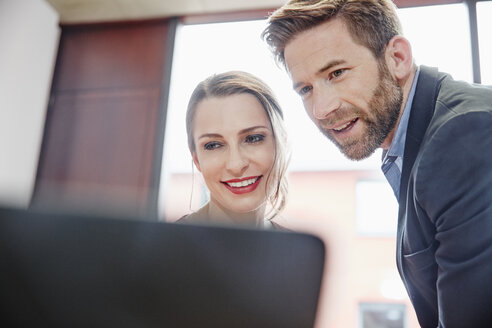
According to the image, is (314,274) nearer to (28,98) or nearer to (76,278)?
(76,278)

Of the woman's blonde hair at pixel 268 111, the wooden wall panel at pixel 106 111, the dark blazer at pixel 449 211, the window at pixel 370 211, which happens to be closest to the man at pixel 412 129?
the dark blazer at pixel 449 211

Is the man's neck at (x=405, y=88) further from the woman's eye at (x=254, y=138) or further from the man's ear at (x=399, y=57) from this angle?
the woman's eye at (x=254, y=138)

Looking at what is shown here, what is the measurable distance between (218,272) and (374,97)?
1.16 meters

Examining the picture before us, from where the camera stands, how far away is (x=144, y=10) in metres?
3.67

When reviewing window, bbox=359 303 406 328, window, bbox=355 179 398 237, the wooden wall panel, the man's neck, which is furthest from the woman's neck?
window, bbox=359 303 406 328

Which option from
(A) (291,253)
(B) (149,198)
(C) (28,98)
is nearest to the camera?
(A) (291,253)

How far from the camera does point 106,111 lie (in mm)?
3740

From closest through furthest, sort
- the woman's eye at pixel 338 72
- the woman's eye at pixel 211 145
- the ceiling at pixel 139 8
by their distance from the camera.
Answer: the woman's eye at pixel 338 72 → the woman's eye at pixel 211 145 → the ceiling at pixel 139 8

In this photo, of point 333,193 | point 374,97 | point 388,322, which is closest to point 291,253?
point 374,97

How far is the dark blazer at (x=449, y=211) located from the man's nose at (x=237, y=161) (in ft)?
1.70

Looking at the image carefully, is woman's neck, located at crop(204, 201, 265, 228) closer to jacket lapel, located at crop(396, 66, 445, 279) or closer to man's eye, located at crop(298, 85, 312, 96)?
man's eye, located at crop(298, 85, 312, 96)

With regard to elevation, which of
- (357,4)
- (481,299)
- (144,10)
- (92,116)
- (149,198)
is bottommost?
(481,299)

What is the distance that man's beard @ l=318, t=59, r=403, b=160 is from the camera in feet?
4.32

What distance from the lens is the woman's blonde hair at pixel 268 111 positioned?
144cm
